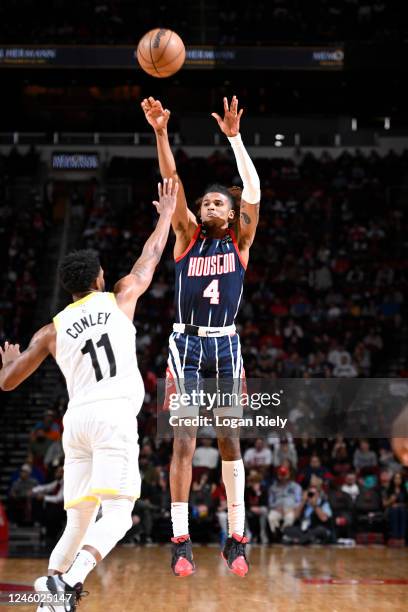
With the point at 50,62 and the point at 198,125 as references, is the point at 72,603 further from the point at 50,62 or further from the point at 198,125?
the point at 198,125

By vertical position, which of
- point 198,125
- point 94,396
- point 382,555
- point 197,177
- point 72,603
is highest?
point 198,125

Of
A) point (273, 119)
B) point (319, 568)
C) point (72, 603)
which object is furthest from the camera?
point (273, 119)

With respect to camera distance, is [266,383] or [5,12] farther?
[5,12]

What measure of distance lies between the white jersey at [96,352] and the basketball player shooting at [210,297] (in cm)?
120

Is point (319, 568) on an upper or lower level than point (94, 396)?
lower

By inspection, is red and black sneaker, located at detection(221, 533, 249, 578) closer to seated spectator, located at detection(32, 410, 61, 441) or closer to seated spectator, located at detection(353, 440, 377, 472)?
seated spectator, located at detection(353, 440, 377, 472)

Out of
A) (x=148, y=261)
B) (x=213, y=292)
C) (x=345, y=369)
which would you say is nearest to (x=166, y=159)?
(x=148, y=261)

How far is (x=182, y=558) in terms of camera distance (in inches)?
294

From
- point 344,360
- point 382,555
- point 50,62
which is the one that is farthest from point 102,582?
point 50,62

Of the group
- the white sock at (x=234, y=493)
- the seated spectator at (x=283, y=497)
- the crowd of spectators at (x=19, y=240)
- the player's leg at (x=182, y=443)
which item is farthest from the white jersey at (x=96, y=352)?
the crowd of spectators at (x=19, y=240)

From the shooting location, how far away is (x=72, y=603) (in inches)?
246

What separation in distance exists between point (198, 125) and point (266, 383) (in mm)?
14055

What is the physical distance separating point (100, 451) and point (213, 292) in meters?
2.13

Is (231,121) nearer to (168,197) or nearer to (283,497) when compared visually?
(168,197)
